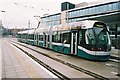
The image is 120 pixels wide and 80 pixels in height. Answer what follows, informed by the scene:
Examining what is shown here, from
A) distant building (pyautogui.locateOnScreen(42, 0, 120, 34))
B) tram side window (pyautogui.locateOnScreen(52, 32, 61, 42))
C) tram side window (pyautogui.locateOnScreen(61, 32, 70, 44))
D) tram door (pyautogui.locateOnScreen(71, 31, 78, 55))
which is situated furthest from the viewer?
distant building (pyautogui.locateOnScreen(42, 0, 120, 34))

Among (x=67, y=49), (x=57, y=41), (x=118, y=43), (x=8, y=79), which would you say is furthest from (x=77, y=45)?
(x=118, y=43)

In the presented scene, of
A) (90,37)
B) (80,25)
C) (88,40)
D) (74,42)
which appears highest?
(80,25)

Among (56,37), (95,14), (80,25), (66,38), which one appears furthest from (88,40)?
(95,14)

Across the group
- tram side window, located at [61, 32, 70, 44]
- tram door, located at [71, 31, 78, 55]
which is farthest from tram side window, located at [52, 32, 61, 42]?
tram door, located at [71, 31, 78, 55]

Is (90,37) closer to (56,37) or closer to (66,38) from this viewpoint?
(66,38)

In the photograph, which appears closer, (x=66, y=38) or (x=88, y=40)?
(x=88, y=40)

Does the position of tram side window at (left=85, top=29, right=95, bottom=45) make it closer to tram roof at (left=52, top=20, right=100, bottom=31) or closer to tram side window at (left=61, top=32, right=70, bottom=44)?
tram roof at (left=52, top=20, right=100, bottom=31)

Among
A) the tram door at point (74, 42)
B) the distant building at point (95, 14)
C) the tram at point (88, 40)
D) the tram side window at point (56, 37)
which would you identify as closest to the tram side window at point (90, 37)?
the tram at point (88, 40)

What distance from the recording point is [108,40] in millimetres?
16531

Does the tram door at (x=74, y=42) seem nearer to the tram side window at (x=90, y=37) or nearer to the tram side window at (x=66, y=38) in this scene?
the tram side window at (x=66, y=38)

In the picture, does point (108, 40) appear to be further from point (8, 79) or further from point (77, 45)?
point (8, 79)

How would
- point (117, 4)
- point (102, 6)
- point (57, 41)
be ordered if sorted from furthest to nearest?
point (102, 6) < point (117, 4) < point (57, 41)

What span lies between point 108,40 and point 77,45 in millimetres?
2656

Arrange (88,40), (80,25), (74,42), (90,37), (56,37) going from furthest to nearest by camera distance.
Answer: (56,37) < (74,42) < (80,25) < (88,40) < (90,37)
